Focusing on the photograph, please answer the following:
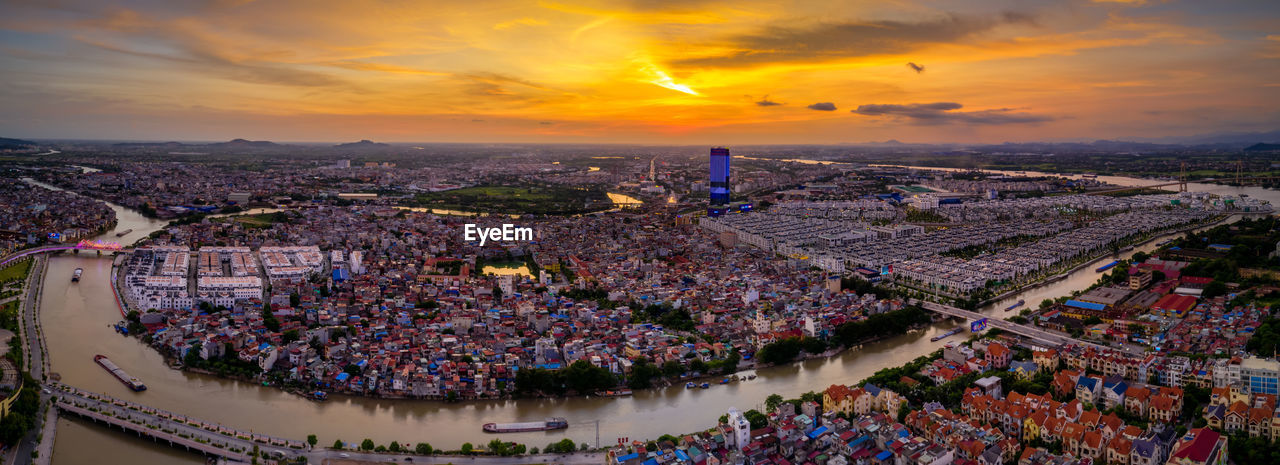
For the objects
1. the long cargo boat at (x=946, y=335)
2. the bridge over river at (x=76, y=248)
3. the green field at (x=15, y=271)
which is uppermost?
the bridge over river at (x=76, y=248)

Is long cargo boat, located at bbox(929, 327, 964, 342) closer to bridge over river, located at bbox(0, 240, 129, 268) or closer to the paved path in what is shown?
the paved path

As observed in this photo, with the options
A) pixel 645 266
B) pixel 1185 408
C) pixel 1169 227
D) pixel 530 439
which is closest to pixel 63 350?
pixel 530 439

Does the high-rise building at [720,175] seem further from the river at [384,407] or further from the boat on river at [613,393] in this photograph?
the boat on river at [613,393]

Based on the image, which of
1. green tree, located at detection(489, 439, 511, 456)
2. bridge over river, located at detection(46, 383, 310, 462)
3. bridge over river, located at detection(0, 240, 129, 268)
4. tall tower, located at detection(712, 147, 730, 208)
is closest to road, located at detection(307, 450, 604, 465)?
green tree, located at detection(489, 439, 511, 456)

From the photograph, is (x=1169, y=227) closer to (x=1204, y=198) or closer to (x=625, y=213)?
(x=1204, y=198)

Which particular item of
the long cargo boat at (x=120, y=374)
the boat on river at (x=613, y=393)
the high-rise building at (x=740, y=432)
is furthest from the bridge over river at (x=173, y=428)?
the high-rise building at (x=740, y=432)
